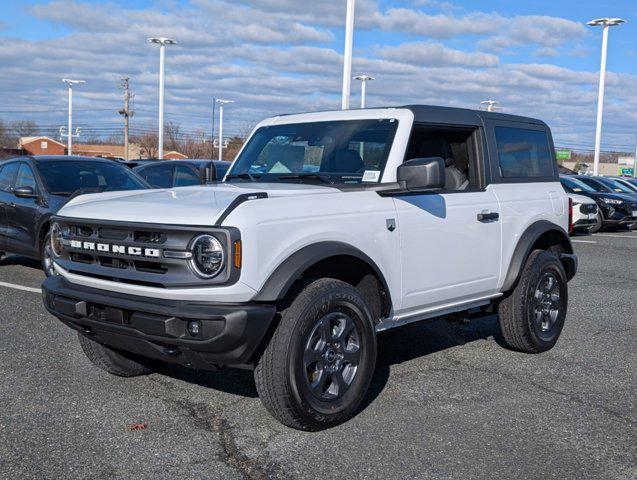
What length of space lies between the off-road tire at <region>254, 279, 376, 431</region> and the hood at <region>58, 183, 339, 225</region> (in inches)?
26.4

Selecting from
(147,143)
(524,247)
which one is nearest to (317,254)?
(524,247)

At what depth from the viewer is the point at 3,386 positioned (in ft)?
16.8

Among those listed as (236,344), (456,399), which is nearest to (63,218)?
(236,344)

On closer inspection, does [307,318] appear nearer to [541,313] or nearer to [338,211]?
[338,211]

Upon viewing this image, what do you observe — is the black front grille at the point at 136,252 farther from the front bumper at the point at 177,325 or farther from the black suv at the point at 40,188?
the black suv at the point at 40,188

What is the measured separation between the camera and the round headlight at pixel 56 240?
4770 millimetres

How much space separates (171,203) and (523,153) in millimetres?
3359

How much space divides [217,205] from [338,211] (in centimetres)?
78

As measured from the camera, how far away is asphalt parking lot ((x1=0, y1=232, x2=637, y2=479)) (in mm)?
3883

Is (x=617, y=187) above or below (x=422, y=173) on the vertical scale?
below

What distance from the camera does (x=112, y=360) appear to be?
520 cm

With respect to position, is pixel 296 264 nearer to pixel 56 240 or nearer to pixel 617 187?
pixel 56 240

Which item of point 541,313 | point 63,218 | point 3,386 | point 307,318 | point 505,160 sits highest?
point 505,160

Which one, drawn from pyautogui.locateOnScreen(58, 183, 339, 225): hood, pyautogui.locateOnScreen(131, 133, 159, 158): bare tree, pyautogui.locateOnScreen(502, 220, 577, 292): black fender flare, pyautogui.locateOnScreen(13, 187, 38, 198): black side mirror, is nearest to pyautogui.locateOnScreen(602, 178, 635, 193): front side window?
pyautogui.locateOnScreen(502, 220, 577, 292): black fender flare
